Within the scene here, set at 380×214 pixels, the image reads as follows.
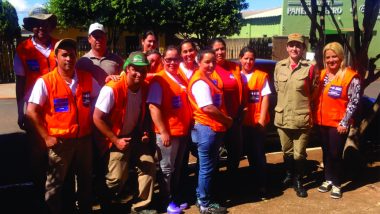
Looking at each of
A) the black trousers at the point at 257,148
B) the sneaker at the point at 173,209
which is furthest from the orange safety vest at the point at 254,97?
the sneaker at the point at 173,209

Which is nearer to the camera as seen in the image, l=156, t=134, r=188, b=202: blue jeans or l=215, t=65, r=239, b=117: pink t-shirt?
l=156, t=134, r=188, b=202: blue jeans

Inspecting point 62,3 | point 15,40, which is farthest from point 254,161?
point 62,3

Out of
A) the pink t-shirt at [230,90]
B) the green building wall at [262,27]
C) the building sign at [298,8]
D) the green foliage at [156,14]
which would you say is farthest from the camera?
the green building wall at [262,27]

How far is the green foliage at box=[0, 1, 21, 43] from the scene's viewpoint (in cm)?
2019

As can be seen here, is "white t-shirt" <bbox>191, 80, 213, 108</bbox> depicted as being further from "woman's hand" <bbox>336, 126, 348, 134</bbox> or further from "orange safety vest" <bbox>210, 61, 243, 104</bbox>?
"woman's hand" <bbox>336, 126, 348, 134</bbox>

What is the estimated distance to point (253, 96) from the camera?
4531mm

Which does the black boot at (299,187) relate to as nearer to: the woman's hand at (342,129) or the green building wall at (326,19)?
the woman's hand at (342,129)

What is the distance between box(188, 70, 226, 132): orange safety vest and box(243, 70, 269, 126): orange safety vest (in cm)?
62

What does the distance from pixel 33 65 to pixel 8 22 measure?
61.3ft

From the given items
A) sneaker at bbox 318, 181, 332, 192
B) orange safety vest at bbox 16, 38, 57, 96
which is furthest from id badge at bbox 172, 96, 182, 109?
sneaker at bbox 318, 181, 332, 192

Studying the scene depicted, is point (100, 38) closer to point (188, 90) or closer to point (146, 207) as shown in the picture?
point (188, 90)

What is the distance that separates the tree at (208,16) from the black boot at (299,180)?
17.4m

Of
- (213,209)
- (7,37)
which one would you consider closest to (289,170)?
(213,209)

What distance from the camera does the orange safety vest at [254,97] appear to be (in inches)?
177
